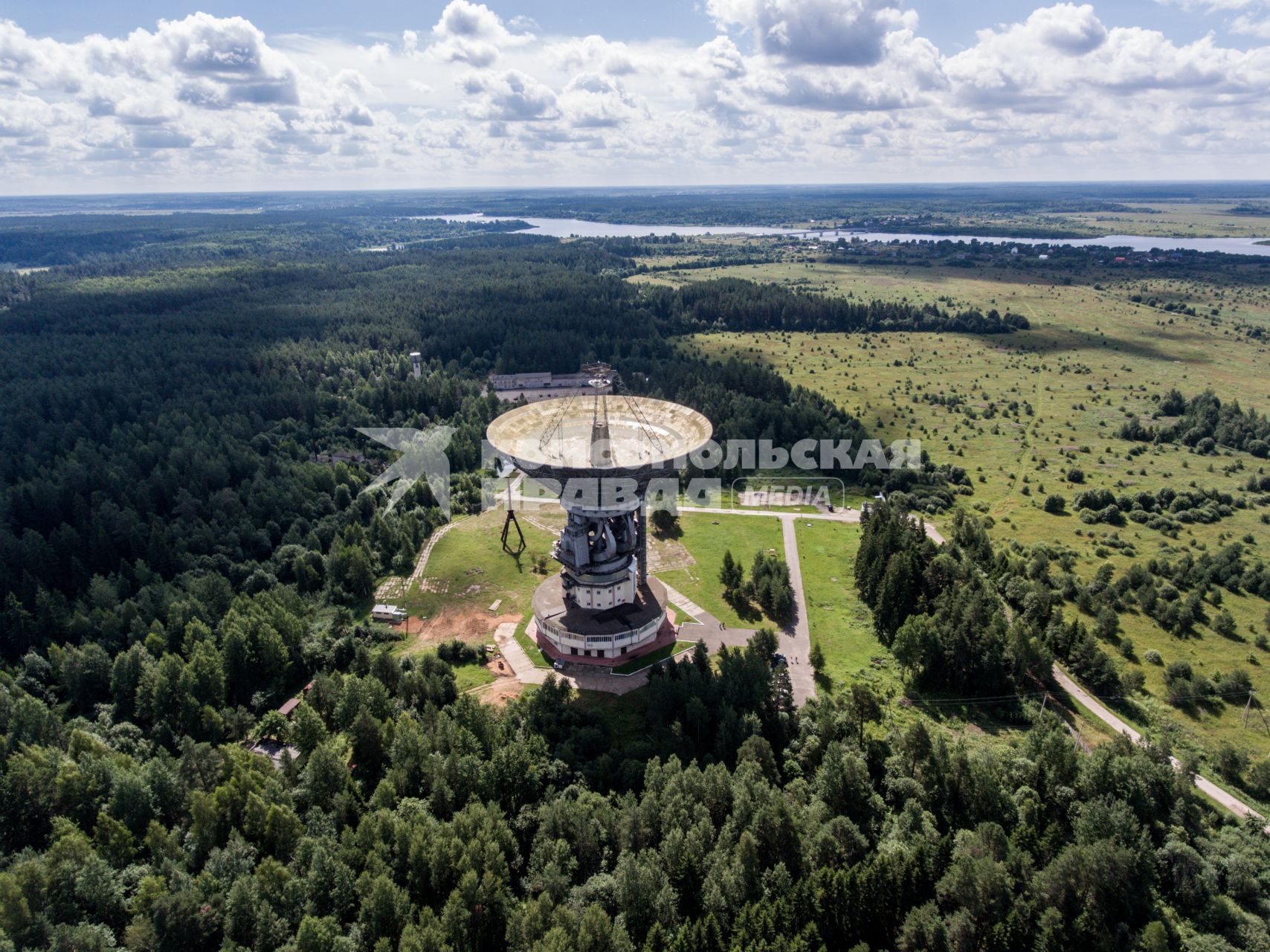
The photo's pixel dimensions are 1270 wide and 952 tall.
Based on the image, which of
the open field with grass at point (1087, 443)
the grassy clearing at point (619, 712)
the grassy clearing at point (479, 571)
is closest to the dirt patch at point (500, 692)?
the grassy clearing at point (619, 712)

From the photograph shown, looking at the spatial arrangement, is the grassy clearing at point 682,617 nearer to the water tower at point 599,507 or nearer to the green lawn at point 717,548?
the water tower at point 599,507

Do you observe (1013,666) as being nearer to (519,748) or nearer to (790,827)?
(790,827)

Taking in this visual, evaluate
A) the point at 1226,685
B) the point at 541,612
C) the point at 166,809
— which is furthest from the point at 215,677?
the point at 1226,685

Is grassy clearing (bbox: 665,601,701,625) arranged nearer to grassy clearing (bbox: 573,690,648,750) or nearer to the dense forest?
the dense forest

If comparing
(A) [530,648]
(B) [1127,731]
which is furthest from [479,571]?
(B) [1127,731]

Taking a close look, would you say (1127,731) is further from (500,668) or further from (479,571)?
(479,571)
